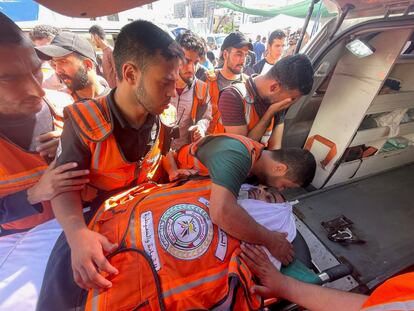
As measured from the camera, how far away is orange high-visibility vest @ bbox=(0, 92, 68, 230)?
43.4 inches

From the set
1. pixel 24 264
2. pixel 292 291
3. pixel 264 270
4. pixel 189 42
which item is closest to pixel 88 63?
pixel 189 42

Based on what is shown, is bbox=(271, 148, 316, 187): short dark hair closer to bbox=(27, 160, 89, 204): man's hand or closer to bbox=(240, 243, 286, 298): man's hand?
bbox=(240, 243, 286, 298): man's hand

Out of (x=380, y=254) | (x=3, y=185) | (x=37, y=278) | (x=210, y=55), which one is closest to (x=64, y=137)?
(x=3, y=185)

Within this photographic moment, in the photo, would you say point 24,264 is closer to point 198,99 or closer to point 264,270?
point 264,270

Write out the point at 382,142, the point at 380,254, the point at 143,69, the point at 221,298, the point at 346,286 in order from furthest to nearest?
the point at 382,142, the point at 380,254, the point at 346,286, the point at 143,69, the point at 221,298

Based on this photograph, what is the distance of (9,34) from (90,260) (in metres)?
1.09

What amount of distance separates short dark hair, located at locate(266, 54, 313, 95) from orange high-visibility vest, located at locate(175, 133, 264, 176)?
28.5 inches

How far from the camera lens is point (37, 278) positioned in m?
1.00

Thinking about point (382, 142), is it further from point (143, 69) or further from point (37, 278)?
point (37, 278)

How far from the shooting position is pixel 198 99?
2.74m

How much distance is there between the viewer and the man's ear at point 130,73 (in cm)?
110

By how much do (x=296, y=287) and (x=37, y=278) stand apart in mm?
1203

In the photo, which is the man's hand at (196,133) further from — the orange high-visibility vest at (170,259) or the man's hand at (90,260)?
the man's hand at (90,260)

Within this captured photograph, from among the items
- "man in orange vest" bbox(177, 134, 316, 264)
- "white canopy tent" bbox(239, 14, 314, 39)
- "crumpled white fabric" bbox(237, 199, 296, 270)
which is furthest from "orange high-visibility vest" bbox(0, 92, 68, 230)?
"white canopy tent" bbox(239, 14, 314, 39)
